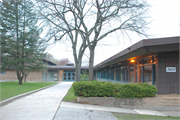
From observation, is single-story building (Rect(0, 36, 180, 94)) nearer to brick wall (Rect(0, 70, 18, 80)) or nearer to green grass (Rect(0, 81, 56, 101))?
green grass (Rect(0, 81, 56, 101))

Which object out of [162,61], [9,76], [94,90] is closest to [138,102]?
[94,90]

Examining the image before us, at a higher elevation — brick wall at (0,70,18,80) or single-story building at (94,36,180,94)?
single-story building at (94,36,180,94)

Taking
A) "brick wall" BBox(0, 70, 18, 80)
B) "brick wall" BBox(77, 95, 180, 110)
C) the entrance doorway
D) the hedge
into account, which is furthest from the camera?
the entrance doorway

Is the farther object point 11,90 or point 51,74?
point 51,74

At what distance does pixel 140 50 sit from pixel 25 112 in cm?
706

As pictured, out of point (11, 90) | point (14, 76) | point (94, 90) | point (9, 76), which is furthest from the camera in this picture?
point (14, 76)

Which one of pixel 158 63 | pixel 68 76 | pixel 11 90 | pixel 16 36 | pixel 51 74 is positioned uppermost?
pixel 16 36

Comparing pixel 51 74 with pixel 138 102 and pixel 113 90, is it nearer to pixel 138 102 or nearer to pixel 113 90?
pixel 113 90

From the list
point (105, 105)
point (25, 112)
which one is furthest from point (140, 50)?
point (25, 112)

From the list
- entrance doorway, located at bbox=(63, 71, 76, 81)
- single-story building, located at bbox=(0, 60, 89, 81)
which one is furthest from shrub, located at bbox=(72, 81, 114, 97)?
entrance doorway, located at bbox=(63, 71, 76, 81)

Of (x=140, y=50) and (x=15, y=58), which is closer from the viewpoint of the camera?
(x=140, y=50)

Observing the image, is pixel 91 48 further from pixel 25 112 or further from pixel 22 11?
pixel 22 11

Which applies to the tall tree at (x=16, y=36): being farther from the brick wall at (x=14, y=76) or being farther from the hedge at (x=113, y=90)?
the brick wall at (x=14, y=76)

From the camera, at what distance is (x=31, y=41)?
→ 21.9 m
